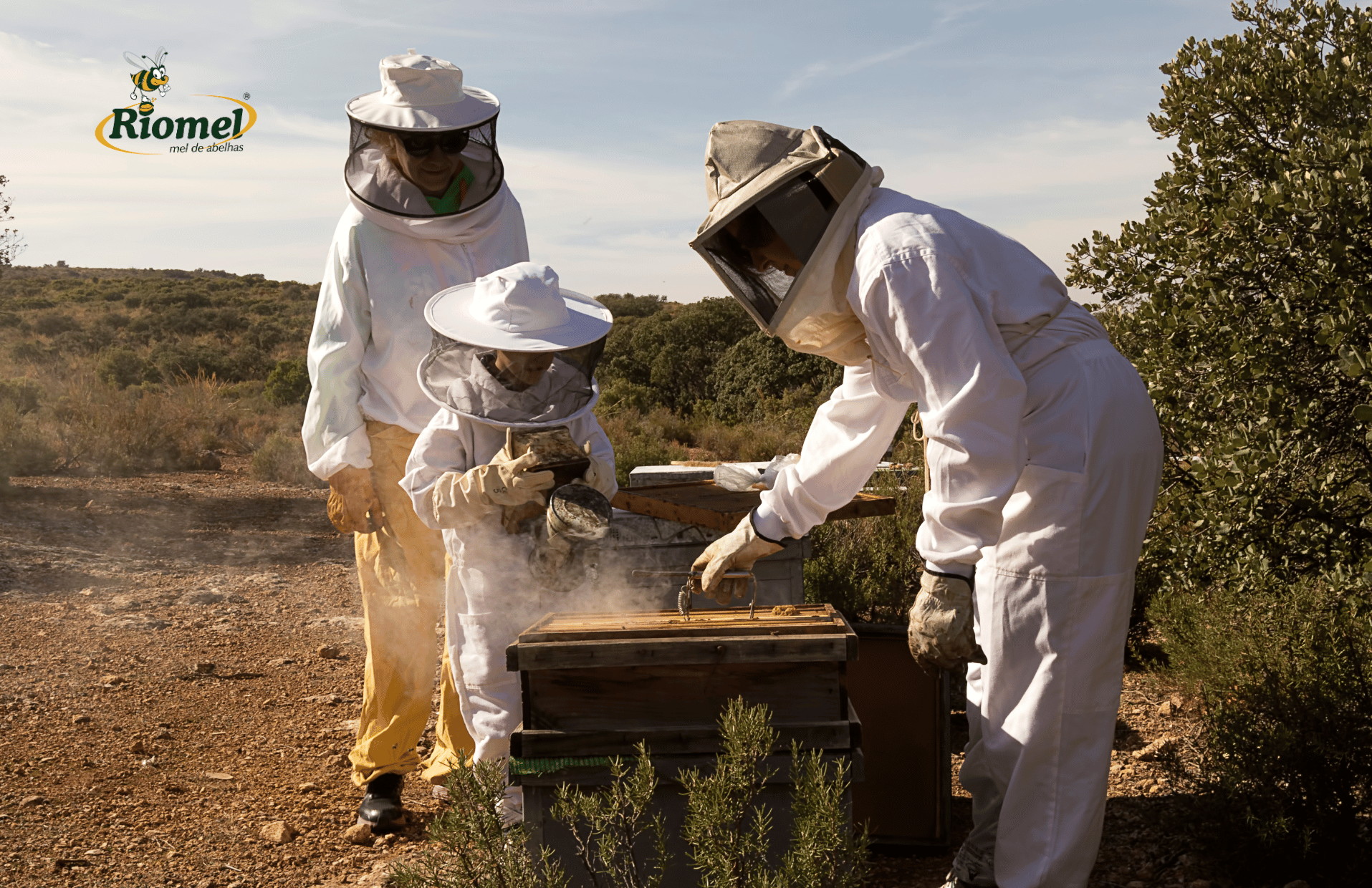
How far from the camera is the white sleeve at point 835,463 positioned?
3150 millimetres

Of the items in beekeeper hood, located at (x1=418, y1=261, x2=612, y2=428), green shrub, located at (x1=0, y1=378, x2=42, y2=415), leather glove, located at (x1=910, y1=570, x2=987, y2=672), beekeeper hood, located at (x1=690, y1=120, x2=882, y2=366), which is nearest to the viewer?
leather glove, located at (x1=910, y1=570, x2=987, y2=672)

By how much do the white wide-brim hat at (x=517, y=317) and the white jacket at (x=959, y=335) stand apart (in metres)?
1.24

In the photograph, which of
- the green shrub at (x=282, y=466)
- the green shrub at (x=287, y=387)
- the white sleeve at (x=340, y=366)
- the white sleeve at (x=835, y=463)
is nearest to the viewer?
the white sleeve at (x=835, y=463)

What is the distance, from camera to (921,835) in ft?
12.5

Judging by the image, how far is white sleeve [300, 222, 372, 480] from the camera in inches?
159

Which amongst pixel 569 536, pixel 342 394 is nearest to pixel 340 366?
pixel 342 394

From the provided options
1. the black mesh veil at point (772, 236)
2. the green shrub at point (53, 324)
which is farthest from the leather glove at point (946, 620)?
the green shrub at point (53, 324)

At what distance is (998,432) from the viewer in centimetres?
241

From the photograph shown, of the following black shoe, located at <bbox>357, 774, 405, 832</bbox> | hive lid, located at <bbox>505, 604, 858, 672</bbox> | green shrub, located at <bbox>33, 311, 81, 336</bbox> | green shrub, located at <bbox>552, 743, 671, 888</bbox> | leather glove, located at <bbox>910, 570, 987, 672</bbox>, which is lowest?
green shrub, located at <bbox>33, 311, 81, 336</bbox>

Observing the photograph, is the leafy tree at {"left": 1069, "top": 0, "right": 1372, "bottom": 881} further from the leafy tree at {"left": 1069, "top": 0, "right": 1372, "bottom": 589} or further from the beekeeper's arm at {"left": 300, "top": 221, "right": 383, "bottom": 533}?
the beekeeper's arm at {"left": 300, "top": 221, "right": 383, "bottom": 533}

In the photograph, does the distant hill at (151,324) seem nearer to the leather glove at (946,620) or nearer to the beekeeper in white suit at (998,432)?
the beekeeper in white suit at (998,432)

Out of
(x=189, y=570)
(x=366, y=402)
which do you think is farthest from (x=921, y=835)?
(x=189, y=570)

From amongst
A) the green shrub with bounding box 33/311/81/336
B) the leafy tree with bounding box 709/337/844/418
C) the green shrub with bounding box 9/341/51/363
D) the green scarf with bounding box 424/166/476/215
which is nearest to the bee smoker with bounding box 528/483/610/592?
the green scarf with bounding box 424/166/476/215

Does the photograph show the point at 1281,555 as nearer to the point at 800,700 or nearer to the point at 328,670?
the point at 800,700
